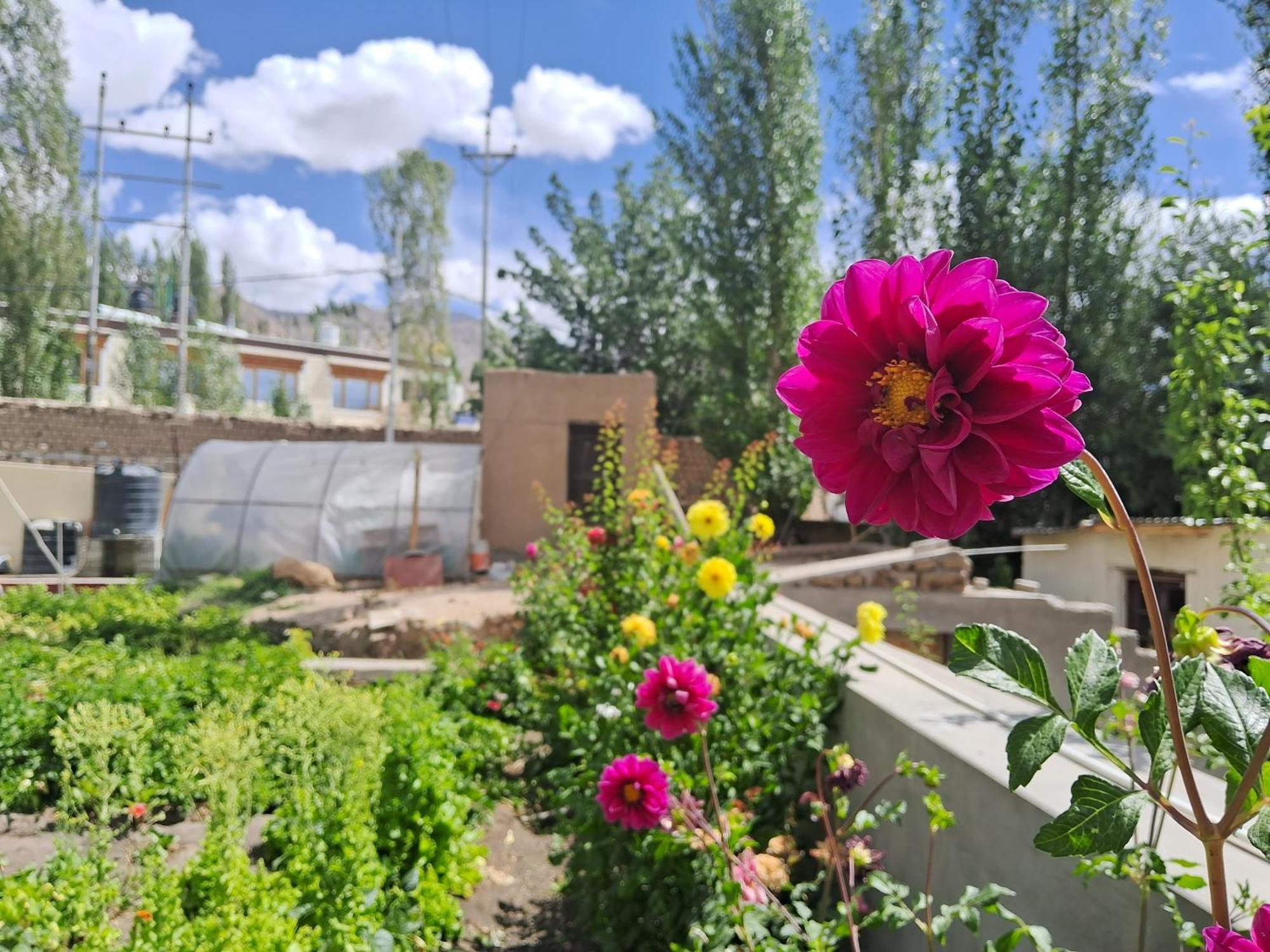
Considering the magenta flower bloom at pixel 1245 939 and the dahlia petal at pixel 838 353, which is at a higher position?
the dahlia petal at pixel 838 353

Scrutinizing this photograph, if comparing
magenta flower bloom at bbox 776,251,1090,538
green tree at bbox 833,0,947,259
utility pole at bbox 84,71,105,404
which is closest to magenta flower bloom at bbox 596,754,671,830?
magenta flower bloom at bbox 776,251,1090,538

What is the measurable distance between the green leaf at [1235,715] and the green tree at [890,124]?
1221 cm

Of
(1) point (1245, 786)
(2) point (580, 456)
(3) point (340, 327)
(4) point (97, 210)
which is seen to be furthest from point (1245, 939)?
(3) point (340, 327)

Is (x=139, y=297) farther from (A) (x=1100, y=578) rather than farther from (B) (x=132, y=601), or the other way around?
(A) (x=1100, y=578)

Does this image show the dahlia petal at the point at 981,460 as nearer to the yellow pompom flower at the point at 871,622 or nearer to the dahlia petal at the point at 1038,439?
the dahlia petal at the point at 1038,439

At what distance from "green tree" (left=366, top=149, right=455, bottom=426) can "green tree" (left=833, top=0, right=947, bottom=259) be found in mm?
17129

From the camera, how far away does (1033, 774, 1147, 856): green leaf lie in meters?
0.68

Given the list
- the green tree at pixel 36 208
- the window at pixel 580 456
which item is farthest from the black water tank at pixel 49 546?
the green tree at pixel 36 208

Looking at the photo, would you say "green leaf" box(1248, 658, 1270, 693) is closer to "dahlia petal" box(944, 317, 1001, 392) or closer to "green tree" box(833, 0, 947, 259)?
"dahlia petal" box(944, 317, 1001, 392)

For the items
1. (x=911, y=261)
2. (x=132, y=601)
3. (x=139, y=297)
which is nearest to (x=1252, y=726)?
(x=911, y=261)

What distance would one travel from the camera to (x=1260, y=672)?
2.41 feet

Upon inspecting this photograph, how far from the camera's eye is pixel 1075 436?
578 mm

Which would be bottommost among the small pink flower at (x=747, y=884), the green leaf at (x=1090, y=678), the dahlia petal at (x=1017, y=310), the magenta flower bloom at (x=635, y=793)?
the small pink flower at (x=747, y=884)

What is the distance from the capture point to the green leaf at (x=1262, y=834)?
645mm
